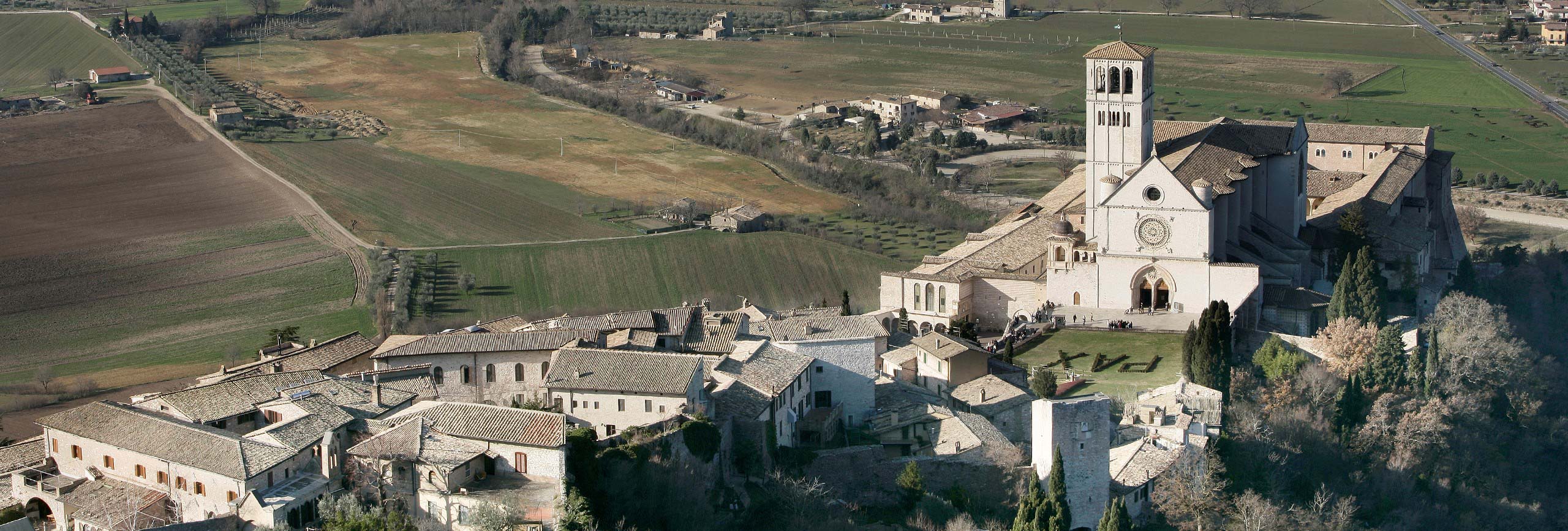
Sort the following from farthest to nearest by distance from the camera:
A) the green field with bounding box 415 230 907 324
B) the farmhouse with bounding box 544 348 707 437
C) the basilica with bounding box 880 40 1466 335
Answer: the green field with bounding box 415 230 907 324, the basilica with bounding box 880 40 1466 335, the farmhouse with bounding box 544 348 707 437

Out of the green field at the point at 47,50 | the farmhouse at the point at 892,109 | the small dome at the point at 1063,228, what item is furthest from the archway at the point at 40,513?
the farmhouse at the point at 892,109

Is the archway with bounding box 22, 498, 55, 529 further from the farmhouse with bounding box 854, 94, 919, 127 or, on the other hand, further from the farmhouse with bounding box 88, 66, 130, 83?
the farmhouse with bounding box 88, 66, 130, 83

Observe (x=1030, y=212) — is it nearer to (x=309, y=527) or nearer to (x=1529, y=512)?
(x=1529, y=512)

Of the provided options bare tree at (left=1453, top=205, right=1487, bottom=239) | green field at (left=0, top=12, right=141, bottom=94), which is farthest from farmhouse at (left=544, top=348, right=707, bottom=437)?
green field at (left=0, top=12, right=141, bottom=94)

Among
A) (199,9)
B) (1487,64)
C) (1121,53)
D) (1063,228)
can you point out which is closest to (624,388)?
(1063,228)

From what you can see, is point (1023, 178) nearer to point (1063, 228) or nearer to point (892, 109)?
point (892, 109)

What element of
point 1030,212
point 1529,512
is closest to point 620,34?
point 1030,212
